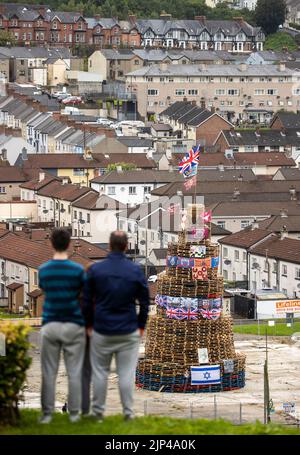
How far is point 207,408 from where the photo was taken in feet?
141

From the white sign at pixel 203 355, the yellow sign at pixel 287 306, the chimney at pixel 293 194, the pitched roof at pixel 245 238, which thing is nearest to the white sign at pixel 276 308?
the yellow sign at pixel 287 306

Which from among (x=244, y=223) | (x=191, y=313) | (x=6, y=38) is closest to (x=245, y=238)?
(x=244, y=223)

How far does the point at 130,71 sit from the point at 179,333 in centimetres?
10936

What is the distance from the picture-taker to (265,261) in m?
66.1

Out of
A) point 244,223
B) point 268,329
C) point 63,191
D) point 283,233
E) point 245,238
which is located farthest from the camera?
point 63,191

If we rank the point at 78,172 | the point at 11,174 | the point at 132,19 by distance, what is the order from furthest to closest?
the point at 132,19, the point at 78,172, the point at 11,174

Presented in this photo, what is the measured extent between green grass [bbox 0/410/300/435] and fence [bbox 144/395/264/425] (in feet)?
76.3

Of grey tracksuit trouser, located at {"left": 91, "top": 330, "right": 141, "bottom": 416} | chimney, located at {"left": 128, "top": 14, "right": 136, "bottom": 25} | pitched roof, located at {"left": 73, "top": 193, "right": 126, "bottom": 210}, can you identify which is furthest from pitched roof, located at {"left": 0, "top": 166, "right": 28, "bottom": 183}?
grey tracksuit trouser, located at {"left": 91, "top": 330, "right": 141, "bottom": 416}

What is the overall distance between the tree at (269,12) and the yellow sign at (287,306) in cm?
11807

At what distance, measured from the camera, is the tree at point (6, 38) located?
161 meters

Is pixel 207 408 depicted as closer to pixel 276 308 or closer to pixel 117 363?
pixel 276 308

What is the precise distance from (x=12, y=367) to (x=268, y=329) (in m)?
40.6

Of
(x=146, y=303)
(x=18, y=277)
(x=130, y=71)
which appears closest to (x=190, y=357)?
(x=18, y=277)
